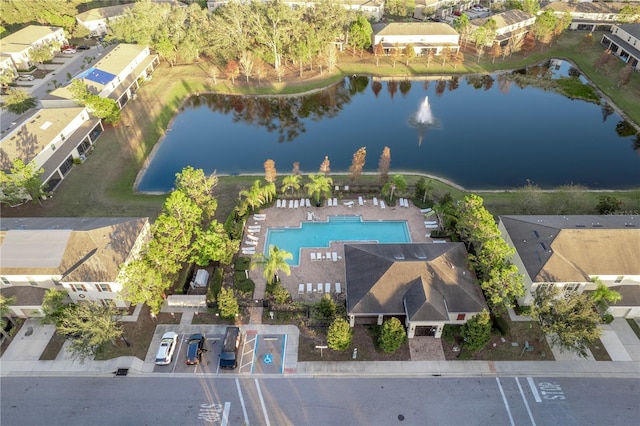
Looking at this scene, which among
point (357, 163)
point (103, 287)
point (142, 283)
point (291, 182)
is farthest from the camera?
point (357, 163)

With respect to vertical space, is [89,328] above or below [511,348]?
above

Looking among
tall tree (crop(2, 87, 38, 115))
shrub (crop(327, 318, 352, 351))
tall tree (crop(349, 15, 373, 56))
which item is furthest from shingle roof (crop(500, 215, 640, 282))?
tall tree (crop(2, 87, 38, 115))

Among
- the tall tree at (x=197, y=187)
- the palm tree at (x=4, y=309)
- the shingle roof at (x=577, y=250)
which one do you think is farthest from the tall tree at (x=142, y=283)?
the shingle roof at (x=577, y=250)

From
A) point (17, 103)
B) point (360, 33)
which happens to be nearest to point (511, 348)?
point (360, 33)

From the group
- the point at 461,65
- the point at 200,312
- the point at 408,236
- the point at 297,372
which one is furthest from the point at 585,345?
A: the point at 461,65

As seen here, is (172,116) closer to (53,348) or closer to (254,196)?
(254,196)

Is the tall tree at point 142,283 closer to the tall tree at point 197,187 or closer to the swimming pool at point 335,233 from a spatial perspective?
the tall tree at point 197,187
